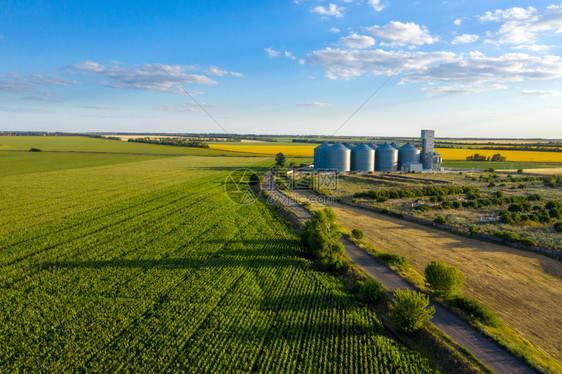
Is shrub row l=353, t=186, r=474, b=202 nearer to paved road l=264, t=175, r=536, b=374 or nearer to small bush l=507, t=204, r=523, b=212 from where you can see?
small bush l=507, t=204, r=523, b=212

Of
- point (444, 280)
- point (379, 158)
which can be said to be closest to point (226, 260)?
point (444, 280)

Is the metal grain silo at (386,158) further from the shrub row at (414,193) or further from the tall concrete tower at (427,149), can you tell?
the shrub row at (414,193)

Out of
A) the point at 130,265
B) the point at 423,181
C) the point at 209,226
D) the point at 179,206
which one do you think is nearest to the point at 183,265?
the point at 130,265

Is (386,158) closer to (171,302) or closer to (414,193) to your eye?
(414,193)

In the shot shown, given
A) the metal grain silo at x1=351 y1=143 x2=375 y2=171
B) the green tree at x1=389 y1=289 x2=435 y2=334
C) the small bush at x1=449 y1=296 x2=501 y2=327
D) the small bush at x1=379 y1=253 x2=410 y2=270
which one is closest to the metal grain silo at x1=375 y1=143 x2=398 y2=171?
the metal grain silo at x1=351 y1=143 x2=375 y2=171

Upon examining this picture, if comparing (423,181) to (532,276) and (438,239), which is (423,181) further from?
(532,276)
